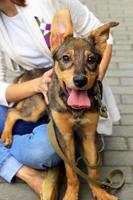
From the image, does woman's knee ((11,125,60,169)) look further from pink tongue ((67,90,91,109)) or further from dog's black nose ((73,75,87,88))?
dog's black nose ((73,75,87,88))

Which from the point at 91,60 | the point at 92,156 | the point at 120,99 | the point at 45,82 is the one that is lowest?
the point at 120,99

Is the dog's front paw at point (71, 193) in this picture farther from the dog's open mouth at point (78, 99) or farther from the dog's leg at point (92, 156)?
the dog's open mouth at point (78, 99)

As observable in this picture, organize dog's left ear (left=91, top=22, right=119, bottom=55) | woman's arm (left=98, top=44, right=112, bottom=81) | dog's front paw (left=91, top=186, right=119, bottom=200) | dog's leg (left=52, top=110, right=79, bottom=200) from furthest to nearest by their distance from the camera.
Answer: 1. woman's arm (left=98, top=44, right=112, bottom=81)
2. dog's front paw (left=91, top=186, right=119, bottom=200)
3. dog's leg (left=52, top=110, right=79, bottom=200)
4. dog's left ear (left=91, top=22, right=119, bottom=55)

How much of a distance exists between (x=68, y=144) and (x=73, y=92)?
45cm

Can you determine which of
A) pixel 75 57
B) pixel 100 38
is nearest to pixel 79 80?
pixel 75 57

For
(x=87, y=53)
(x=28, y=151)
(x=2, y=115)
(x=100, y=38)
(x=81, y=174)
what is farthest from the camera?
(x=2, y=115)

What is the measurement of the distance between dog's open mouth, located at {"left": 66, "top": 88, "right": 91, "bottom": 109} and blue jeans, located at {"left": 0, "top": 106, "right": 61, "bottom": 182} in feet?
1.71

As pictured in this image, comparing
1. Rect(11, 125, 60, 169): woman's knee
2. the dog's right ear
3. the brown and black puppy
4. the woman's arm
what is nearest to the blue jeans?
Rect(11, 125, 60, 169): woman's knee

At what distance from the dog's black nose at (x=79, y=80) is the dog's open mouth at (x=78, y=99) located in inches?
5.1

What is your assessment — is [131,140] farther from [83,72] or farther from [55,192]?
[83,72]

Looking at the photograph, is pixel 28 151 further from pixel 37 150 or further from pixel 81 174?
pixel 81 174

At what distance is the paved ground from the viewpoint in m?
3.29

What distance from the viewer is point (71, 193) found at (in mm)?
3104

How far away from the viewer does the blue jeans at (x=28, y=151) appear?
3.16 m
